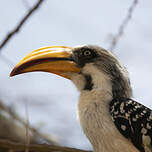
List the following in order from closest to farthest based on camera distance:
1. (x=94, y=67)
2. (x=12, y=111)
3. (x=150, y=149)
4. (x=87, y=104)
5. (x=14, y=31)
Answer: (x=14, y=31) → (x=150, y=149) → (x=87, y=104) → (x=94, y=67) → (x=12, y=111)

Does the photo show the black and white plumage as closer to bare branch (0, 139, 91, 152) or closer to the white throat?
the white throat

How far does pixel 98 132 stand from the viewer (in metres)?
3.78

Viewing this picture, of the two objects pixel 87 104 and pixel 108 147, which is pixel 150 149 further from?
pixel 87 104

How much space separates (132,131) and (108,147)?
0.25 metres

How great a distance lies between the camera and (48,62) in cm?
416

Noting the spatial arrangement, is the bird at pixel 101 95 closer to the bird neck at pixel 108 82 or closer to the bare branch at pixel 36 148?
the bird neck at pixel 108 82

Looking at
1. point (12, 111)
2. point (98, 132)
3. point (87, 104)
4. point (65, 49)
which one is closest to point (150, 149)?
point (98, 132)

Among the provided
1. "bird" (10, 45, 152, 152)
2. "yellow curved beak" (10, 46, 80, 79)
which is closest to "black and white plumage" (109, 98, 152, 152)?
"bird" (10, 45, 152, 152)

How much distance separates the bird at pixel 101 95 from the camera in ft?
12.3

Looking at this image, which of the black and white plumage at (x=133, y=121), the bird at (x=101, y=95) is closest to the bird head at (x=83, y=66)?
the bird at (x=101, y=95)

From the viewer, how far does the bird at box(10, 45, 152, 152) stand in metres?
3.74

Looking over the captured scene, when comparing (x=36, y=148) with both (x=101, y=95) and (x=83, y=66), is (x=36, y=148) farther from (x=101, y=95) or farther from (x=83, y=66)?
(x=83, y=66)

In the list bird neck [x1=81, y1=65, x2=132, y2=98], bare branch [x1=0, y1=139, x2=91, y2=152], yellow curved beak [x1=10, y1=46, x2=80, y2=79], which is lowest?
bare branch [x1=0, y1=139, x2=91, y2=152]

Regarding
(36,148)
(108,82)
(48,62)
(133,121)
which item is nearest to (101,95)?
(108,82)
